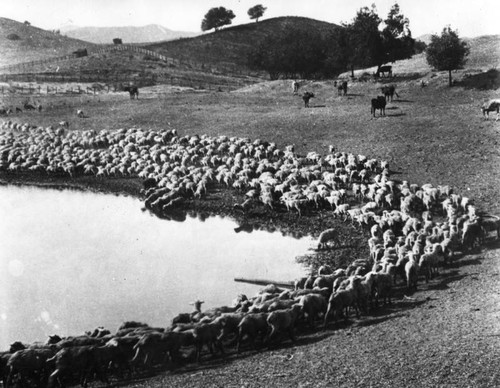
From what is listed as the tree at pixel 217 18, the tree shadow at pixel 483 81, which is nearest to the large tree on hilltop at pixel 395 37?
the tree shadow at pixel 483 81

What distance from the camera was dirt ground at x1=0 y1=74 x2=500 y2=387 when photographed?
10.9 meters

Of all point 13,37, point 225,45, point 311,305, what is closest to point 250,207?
point 311,305

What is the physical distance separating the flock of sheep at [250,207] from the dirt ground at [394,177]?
0.51m

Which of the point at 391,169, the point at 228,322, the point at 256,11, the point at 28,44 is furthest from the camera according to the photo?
the point at 256,11

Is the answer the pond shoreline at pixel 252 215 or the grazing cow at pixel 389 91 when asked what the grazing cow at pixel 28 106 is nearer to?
the pond shoreline at pixel 252 215

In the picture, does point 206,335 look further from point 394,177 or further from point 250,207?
point 394,177

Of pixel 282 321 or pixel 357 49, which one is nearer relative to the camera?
pixel 282 321

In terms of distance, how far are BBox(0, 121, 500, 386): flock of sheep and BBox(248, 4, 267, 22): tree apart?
75.2 metres

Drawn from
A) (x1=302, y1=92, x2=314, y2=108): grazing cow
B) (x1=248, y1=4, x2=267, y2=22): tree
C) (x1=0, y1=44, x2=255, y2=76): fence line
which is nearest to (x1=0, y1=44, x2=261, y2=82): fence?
(x1=0, y1=44, x2=255, y2=76): fence line

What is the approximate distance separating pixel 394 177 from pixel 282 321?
14.3 m

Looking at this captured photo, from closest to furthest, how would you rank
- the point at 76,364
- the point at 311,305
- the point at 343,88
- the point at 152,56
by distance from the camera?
1. the point at 76,364
2. the point at 311,305
3. the point at 343,88
4. the point at 152,56

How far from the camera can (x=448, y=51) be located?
40344 mm

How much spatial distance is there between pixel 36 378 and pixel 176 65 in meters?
64.4

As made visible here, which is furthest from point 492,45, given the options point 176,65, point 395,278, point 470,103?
point 395,278
